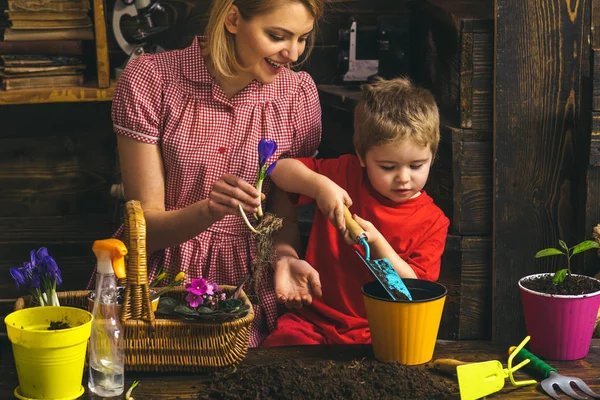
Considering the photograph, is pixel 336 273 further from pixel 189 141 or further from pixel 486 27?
pixel 486 27

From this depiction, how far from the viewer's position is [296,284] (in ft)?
7.05

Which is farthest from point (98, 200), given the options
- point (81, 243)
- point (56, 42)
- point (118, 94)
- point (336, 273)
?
point (336, 273)

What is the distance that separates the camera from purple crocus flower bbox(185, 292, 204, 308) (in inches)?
72.0

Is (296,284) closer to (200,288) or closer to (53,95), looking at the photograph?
(200,288)

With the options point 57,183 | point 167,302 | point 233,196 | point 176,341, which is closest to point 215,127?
point 233,196

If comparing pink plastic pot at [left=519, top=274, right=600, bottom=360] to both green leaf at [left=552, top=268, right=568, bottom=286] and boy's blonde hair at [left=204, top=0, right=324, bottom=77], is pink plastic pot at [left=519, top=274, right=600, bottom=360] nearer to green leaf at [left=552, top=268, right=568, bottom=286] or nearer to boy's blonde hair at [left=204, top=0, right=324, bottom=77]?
green leaf at [left=552, top=268, right=568, bottom=286]

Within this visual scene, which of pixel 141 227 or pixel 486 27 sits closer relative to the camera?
pixel 141 227

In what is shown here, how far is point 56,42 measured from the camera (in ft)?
10.0

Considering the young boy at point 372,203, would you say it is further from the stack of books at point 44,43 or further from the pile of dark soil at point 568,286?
the stack of books at point 44,43

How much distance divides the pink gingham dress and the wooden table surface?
438 mm

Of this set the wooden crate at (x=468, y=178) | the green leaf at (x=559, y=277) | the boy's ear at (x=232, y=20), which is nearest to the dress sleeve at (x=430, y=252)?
the wooden crate at (x=468, y=178)

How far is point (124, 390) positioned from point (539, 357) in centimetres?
90

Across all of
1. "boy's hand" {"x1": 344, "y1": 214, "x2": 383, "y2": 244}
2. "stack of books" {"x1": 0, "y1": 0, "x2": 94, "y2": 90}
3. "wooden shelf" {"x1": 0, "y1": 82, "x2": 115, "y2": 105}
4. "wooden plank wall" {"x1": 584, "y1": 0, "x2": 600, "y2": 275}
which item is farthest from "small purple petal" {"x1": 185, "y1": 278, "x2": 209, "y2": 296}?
"stack of books" {"x1": 0, "y1": 0, "x2": 94, "y2": 90}

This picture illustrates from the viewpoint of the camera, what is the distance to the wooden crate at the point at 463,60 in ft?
7.77
